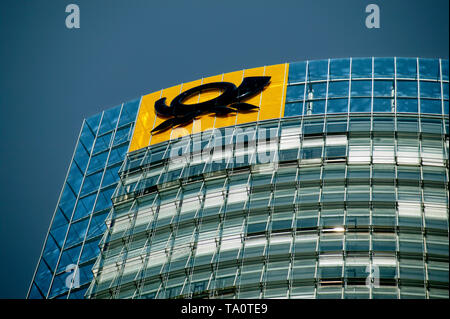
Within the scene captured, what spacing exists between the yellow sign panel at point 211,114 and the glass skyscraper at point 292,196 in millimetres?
95

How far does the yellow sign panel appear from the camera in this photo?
48906mm

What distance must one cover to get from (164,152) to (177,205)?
4.63m

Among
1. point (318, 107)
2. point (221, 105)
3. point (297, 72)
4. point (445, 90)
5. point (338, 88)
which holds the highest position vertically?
point (297, 72)

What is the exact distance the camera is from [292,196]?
144 feet

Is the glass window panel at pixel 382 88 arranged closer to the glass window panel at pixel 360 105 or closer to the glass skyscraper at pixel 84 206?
the glass window panel at pixel 360 105

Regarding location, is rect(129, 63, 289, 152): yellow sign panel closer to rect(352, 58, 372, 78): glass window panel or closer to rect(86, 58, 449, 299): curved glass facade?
rect(86, 58, 449, 299): curved glass facade

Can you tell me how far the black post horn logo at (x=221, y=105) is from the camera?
49.8m

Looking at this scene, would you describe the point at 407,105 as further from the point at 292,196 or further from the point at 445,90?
the point at 292,196

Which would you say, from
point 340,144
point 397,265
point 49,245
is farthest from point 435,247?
point 49,245

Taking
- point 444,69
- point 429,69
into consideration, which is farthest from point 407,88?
point 444,69

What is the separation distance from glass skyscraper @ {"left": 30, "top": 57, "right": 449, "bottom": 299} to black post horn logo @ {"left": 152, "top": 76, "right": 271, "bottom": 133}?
44cm

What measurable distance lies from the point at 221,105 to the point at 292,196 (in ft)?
30.1

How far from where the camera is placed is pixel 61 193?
52344 mm
